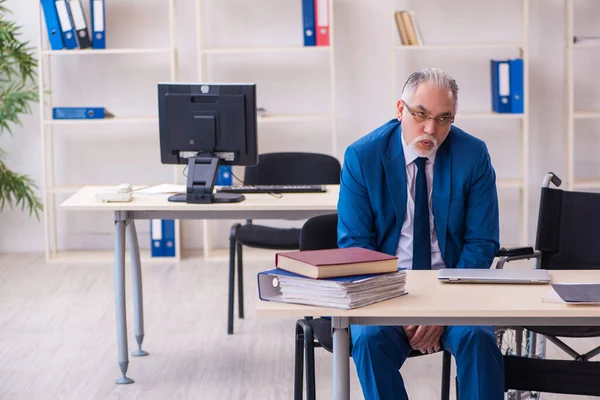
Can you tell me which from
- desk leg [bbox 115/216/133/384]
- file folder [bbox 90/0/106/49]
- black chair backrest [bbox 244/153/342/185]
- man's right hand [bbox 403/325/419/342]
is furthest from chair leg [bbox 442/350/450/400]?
file folder [bbox 90/0/106/49]

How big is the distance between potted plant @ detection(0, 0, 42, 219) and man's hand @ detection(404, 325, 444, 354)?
12.7 feet

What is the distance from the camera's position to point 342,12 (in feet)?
20.3

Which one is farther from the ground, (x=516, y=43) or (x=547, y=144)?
(x=516, y=43)

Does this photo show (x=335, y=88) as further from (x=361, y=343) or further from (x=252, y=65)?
(x=361, y=343)

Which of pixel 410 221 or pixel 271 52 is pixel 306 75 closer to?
pixel 271 52

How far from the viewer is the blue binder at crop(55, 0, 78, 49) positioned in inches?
229

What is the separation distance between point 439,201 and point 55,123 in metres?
3.72

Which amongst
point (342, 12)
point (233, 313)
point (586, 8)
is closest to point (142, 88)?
point (342, 12)

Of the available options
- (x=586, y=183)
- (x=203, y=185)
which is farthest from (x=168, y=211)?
(x=586, y=183)

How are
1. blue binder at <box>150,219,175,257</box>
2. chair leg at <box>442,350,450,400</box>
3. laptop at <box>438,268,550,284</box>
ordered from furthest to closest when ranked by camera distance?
blue binder at <box>150,219,175,257</box> → chair leg at <box>442,350,450,400</box> → laptop at <box>438,268,550,284</box>

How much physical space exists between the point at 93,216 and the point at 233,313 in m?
2.24

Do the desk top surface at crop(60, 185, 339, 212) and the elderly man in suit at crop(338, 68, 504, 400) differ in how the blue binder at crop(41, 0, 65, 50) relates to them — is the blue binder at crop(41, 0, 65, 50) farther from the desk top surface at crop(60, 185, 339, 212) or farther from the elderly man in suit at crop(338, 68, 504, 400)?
the elderly man in suit at crop(338, 68, 504, 400)

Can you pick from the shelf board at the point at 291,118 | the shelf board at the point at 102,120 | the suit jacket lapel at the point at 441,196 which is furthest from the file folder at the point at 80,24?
the suit jacket lapel at the point at 441,196

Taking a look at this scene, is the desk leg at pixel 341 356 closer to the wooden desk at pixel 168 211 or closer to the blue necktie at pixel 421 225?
the blue necktie at pixel 421 225
